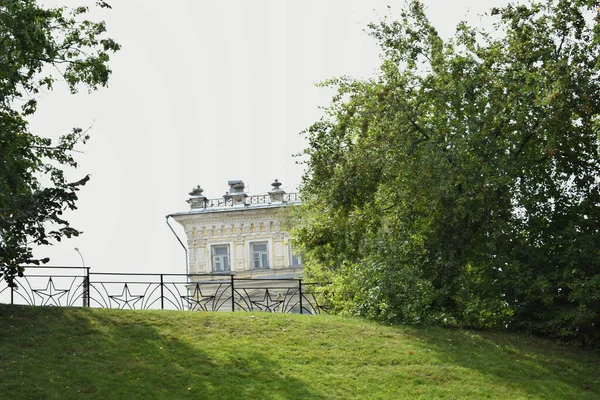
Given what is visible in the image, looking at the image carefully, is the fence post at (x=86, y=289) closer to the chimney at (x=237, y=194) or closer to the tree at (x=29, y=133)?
the tree at (x=29, y=133)

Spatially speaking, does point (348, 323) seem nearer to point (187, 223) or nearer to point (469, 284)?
point (469, 284)

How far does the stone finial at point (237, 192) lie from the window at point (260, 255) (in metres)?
2.67

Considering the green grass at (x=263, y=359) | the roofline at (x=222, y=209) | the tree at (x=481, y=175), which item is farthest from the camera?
the roofline at (x=222, y=209)

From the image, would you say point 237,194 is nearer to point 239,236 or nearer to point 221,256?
point 239,236

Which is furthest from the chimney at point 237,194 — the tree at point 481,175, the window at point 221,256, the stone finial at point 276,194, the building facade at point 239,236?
the tree at point 481,175

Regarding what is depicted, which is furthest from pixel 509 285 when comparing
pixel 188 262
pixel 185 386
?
pixel 188 262

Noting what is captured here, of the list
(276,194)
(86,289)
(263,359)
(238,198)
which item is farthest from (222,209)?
(263,359)

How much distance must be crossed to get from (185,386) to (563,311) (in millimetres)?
10206

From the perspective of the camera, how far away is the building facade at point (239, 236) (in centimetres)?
5588

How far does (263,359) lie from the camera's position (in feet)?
64.3

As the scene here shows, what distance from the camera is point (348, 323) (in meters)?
23.0

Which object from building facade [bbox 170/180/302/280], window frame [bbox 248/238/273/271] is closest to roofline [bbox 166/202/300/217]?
building facade [bbox 170/180/302/280]

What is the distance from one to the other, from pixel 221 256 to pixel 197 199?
3.79 meters

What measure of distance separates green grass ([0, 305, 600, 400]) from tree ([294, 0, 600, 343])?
3.78ft
